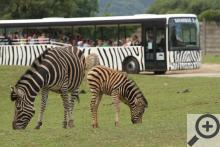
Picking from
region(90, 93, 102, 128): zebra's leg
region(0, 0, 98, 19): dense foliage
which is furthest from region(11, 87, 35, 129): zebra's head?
region(0, 0, 98, 19): dense foliage

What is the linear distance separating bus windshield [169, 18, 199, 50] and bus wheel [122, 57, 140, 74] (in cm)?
187

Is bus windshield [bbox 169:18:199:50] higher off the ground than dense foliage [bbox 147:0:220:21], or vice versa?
dense foliage [bbox 147:0:220:21]

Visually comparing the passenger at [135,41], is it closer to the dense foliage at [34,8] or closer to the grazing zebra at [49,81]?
the grazing zebra at [49,81]

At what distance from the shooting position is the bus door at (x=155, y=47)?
3256 centimetres

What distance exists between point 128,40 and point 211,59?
42.2 feet

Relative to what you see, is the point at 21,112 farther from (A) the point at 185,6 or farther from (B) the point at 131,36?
(A) the point at 185,6

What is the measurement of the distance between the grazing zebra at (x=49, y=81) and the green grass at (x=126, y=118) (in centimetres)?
48

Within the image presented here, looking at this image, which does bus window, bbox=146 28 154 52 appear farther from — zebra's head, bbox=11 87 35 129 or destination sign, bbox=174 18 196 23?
zebra's head, bbox=11 87 35 129

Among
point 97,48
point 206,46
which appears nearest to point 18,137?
point 97,48

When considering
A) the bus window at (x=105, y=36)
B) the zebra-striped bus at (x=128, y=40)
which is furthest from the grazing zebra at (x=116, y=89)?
the bus window at (x=105, y=36)

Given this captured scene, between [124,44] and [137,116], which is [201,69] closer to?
[124,44]

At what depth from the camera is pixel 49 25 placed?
115 feet

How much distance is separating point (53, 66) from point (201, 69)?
74.7 ft

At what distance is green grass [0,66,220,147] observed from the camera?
10984 millimetres
